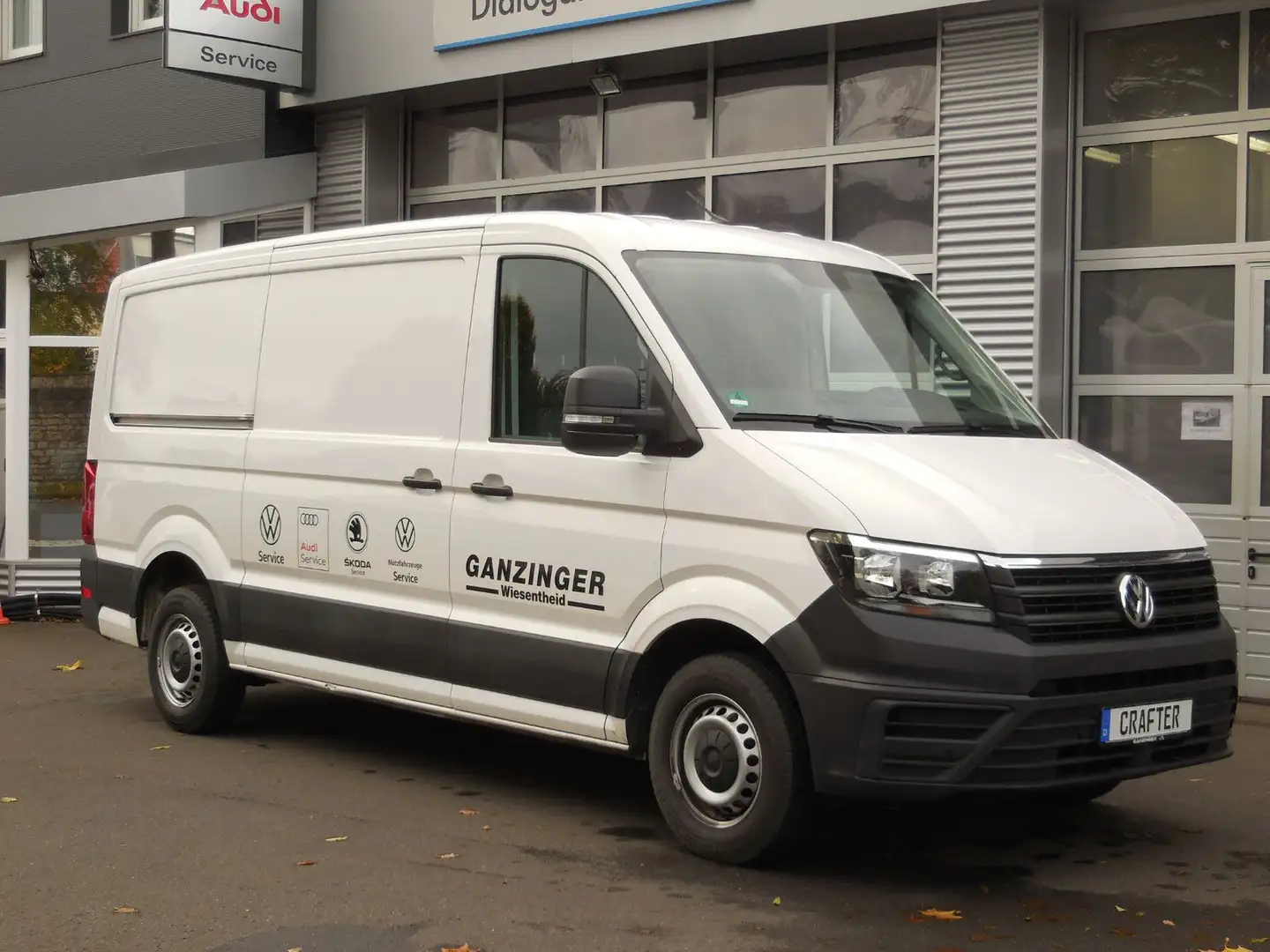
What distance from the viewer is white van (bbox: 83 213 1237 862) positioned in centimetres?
557

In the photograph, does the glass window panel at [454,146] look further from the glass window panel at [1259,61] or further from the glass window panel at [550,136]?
the glass window panel at [1259,61]

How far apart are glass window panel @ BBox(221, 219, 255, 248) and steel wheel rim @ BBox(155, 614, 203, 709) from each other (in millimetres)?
7655

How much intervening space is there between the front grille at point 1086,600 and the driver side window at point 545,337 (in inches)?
68.3

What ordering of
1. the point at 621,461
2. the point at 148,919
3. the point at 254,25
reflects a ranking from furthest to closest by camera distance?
1. the point at 254,25
2. the point at 621,461
3. the point at 148,919

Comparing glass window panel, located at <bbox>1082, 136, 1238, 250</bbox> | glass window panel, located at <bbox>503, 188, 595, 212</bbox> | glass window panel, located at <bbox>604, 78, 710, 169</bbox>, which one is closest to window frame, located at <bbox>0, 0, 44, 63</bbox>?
glass window panel, located at <bbox>503, 188, 595, 212</bbox>

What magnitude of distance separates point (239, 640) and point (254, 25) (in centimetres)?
772

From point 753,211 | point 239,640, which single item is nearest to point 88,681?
point 239,640

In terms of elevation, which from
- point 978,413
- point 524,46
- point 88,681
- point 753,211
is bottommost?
point 88,681

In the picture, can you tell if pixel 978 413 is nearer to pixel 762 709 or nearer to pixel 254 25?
pixel 762 709

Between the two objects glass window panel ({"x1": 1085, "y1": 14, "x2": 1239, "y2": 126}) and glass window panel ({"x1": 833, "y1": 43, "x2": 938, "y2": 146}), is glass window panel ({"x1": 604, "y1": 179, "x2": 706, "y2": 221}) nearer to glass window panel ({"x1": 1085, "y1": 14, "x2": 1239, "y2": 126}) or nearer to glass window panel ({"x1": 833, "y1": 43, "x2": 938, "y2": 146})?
glass window panel ({"x1": 833, "y1": 43, "x2": 938, "y2": 146})

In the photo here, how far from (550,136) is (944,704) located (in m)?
9.41

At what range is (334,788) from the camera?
7391 millimetres

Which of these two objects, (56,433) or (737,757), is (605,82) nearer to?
(56,433)

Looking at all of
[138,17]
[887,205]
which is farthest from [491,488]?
[138,17]
